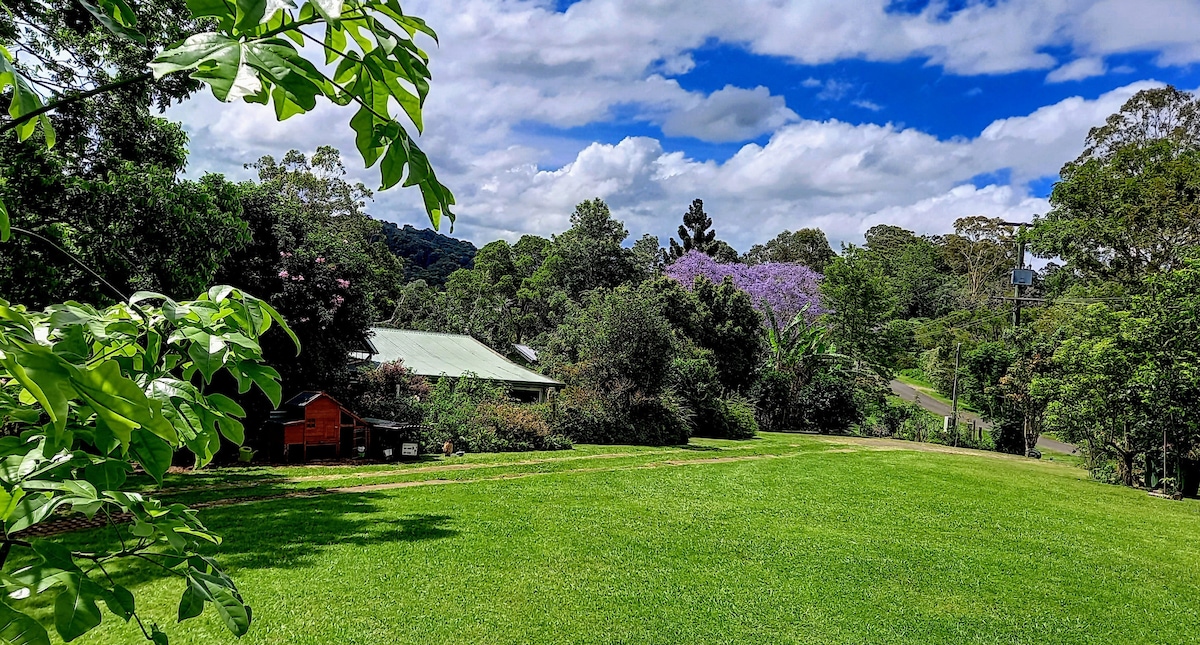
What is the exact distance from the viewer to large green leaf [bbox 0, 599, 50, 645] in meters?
0.95

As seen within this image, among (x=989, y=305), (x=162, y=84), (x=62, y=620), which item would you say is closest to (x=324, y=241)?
(x=162, y=84)

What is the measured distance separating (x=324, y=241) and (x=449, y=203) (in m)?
17.8

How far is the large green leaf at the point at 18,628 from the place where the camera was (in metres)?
0.95

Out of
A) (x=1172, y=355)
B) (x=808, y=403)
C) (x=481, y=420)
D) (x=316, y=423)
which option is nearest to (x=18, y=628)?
(x=316, y=423)

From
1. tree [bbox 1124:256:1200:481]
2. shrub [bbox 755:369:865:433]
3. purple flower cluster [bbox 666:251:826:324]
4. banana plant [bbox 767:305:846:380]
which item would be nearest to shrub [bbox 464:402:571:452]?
shrub [bbox 755:369:865:433]

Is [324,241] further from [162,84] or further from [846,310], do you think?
[846,310]

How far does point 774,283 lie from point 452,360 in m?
18.8

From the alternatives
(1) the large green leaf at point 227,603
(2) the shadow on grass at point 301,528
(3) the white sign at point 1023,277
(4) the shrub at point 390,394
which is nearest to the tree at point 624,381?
(4) the shrub at point 390,394

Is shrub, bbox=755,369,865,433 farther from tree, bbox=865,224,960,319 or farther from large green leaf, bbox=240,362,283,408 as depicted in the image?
large green leaf, bbox=240,362,283,408

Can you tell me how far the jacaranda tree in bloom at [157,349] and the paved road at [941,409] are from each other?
1283 inches

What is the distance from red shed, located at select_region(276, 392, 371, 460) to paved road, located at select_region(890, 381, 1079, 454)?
25815mm

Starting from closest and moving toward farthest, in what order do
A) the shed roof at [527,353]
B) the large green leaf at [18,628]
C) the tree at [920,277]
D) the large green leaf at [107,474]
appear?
the large green leaf at [18,628]
the large green leaf at [107,474]
the shed roof at [527,353]
the tree at [920,277]

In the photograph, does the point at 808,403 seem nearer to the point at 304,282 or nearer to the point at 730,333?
the point at 730,333

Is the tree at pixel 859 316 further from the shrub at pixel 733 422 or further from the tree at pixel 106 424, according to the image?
the tree at pixel 106 424
